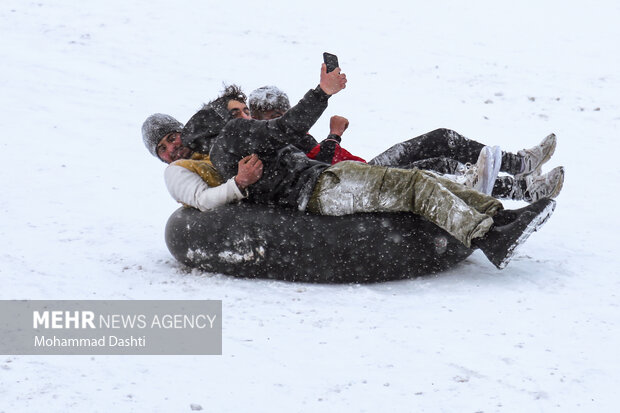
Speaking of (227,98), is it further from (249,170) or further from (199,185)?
(249,170)

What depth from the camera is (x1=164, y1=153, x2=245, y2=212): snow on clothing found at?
487cm

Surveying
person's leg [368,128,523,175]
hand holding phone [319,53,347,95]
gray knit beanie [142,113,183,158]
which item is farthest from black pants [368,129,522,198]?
gray knit beanie [142,113,183,158]

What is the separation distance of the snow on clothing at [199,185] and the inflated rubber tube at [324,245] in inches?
2.9

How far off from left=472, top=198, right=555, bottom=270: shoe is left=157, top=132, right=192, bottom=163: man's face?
2.08 meters

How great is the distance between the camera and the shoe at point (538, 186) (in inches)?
202

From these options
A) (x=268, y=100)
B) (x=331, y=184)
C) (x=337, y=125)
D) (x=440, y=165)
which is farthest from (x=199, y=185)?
(x=440, y=165)

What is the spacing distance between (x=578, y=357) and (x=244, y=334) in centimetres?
156

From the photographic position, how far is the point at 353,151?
8.18 metres

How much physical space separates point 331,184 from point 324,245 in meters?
0.38

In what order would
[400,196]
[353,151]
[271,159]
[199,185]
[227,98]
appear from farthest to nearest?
[353,151], [227,98], [199,185], [271,159], [400,196]

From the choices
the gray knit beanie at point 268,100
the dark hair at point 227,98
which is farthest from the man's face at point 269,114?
the dark hair at point 227,98

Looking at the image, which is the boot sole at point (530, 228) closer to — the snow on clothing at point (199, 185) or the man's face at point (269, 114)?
the snow on clothing at point (199, 185)

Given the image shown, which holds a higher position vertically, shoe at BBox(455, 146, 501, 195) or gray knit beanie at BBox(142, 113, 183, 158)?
gray knit beanie at BBox(142, 113, 183, 158)

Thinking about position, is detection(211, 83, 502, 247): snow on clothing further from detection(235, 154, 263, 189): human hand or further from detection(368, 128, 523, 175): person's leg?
detection(368, 128, 523, 175): person's leg
